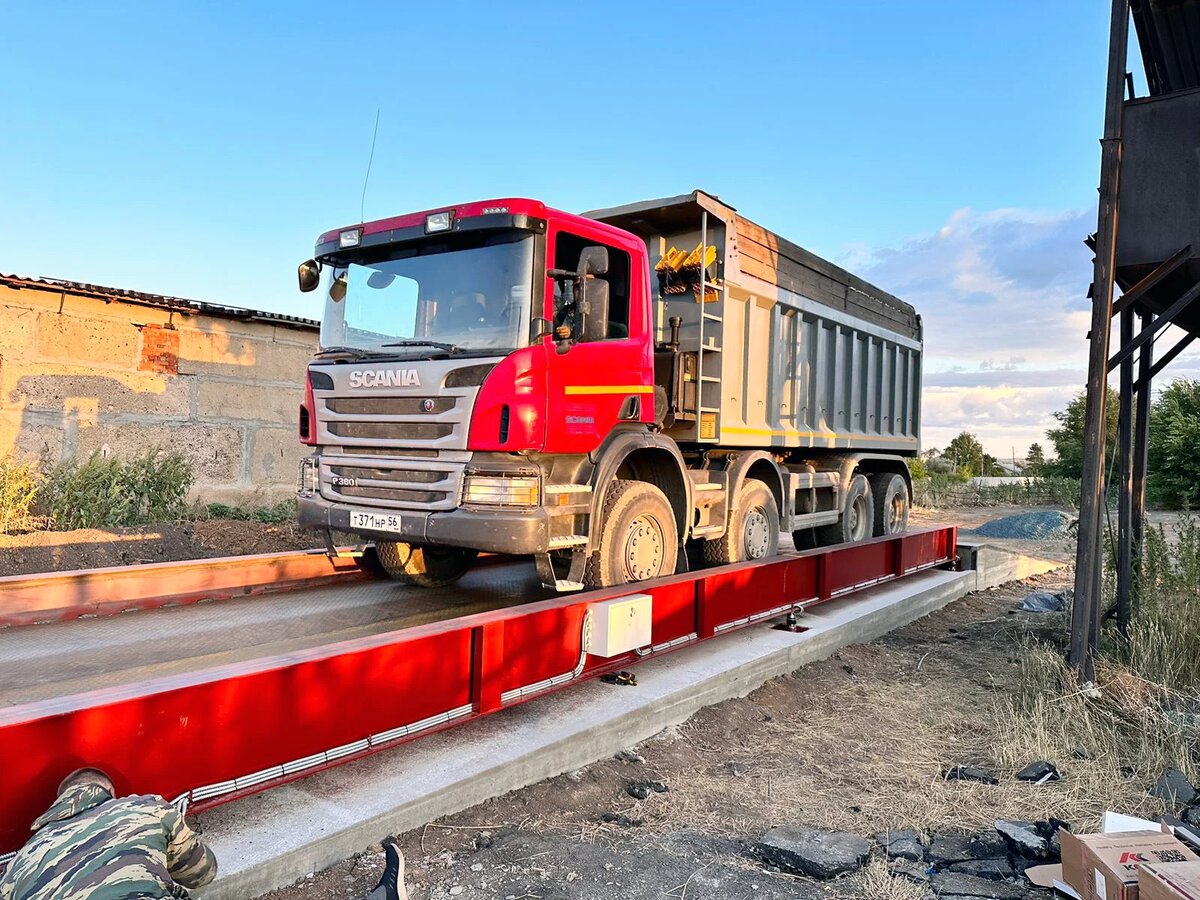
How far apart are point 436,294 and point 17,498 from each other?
602 centimetres

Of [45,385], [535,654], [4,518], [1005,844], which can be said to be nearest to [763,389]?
[535,654]

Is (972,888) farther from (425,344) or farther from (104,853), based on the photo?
(425,344)

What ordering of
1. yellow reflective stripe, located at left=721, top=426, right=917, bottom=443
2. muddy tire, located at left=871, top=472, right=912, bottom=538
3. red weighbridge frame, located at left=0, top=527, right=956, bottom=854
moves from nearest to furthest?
red weighbridge frame, located at left=0, top=527, right=956, bottom=854, yellow reflective stripe, located at left=721, top=426, right=917, bottom=443, muddy tire, located at left=871, top=472, right=912, bottom=538

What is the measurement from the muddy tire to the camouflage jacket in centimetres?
915

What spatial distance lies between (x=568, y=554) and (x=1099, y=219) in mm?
4003

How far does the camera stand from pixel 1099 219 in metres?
5.22

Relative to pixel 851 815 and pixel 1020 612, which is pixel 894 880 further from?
pixel 1020 612

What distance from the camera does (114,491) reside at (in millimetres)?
8992

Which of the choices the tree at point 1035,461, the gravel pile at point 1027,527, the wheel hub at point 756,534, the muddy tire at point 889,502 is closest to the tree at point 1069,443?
the tree at point 1035,461

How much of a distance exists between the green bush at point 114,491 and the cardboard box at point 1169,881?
911cm

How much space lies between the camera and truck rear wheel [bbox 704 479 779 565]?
7.03 metres

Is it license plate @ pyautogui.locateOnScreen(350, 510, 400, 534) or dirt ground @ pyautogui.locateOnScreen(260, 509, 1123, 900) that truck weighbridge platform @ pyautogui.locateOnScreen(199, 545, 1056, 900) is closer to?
dirt ground @ pyautogui.locateOnScreen(260, 509, 1123, 900)

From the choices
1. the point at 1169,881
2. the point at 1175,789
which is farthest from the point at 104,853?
the point at 1175,789

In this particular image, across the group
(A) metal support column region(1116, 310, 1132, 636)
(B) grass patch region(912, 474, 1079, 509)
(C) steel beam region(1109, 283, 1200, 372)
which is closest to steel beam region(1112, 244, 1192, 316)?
(C) steel beam region(1109, 283, 1200, 372)
